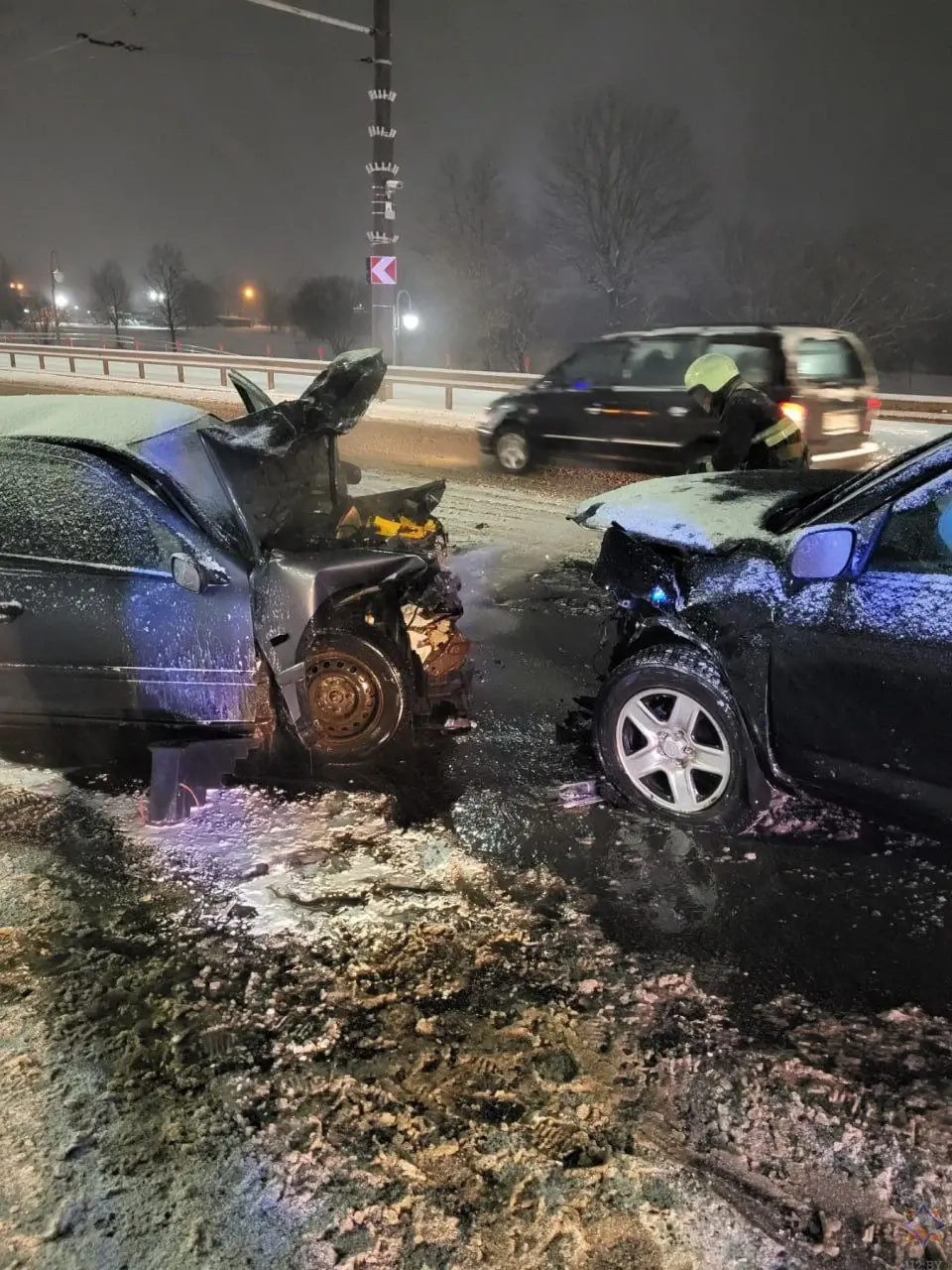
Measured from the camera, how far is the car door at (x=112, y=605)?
3.74 meters

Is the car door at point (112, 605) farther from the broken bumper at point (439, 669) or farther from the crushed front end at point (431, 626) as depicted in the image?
the broken bumper at point (439, 669)

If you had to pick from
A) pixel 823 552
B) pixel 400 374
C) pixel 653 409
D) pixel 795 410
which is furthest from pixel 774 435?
pixel 400 374

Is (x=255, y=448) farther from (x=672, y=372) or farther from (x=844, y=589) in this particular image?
(x=672, y=372)

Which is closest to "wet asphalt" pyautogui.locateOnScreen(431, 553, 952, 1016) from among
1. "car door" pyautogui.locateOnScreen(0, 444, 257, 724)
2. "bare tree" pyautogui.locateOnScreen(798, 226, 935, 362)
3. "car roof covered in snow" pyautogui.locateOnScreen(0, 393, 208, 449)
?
"car door" pyautogui.locateOnScreen(0, 444, 257, 724)

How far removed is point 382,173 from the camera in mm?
15328

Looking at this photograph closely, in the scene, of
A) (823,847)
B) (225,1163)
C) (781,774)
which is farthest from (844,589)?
(225,1163)

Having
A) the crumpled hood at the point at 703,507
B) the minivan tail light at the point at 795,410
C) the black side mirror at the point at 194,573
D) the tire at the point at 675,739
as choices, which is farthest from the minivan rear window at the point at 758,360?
the black side mirror at the point at 194,573

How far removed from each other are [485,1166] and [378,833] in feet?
5.17

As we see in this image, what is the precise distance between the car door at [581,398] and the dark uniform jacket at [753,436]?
4761 mm

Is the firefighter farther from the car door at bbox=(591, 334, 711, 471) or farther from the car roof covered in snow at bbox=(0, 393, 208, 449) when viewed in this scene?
the car door at bbox=(591, 334, 711, 471)

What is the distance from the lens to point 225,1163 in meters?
2.12

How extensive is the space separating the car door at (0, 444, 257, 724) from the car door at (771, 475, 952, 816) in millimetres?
2254

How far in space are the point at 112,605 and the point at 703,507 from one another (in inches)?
104

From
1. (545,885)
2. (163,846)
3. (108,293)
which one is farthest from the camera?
(108,293)
